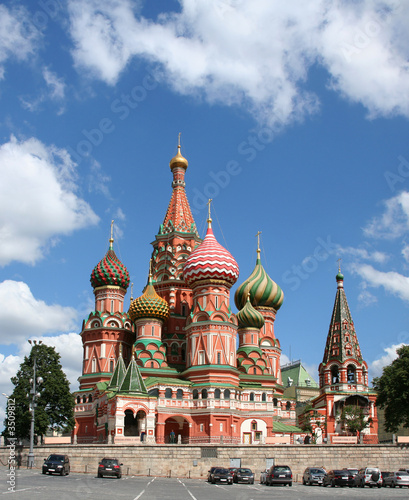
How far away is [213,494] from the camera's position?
21734mm

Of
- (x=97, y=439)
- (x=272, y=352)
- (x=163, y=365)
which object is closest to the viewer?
(x=97, y=439)

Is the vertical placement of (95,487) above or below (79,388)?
below

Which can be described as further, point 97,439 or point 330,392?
point 330,392

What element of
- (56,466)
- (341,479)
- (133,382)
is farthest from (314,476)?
(133,382)

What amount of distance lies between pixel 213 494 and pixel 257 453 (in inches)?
587

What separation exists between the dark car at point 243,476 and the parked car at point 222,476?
101cm

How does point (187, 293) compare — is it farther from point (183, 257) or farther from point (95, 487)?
point (95, 487)

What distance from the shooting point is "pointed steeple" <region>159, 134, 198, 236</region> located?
202 feet

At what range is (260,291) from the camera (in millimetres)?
62344

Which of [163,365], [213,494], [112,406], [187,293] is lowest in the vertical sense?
[213,494]

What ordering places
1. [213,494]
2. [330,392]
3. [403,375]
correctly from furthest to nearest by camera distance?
[330,392] → [403,375] → [213,494]

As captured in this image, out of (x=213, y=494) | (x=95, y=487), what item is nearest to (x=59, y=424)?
(x=95, y=487)

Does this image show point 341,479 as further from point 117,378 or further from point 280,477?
point 117,378

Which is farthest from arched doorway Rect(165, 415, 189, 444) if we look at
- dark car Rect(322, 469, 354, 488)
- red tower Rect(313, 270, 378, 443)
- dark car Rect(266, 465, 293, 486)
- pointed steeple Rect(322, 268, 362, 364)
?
dark car Rect(322, 469, 354, 488)
